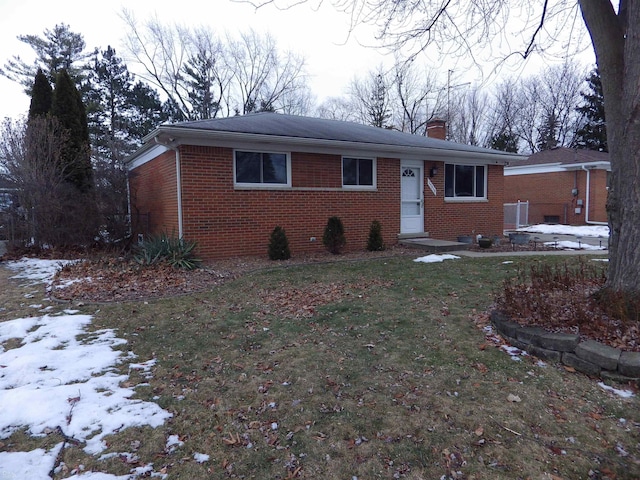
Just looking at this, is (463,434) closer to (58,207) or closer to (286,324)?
(286,324)

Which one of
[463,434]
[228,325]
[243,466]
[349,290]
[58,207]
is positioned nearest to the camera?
[243,466]

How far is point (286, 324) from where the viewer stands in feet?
15.6

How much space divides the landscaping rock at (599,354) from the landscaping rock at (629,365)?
32 mm

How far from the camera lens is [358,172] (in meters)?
11.0

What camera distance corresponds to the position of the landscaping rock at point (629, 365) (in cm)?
307

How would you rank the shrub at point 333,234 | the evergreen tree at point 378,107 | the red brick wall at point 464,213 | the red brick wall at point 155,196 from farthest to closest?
the evergreen tree at point 378,107 < the red brick wall at point 464,213 < the shrub at point 333,234 < the red brick wall at point 155,196

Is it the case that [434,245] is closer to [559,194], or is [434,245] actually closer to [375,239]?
[375,239]

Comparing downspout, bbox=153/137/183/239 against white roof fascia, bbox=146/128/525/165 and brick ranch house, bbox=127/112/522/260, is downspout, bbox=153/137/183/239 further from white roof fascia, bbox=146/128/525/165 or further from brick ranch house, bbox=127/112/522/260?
white roof fascia, bbox=146/128/525/165

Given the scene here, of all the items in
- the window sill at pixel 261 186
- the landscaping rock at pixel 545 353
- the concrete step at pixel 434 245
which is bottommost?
the landscaping rock at pixel 545 353

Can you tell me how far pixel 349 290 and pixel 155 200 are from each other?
6836 mm

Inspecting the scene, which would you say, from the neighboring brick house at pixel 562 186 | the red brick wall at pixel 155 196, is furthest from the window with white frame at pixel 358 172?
the neighboring brick house at pixel 562 186

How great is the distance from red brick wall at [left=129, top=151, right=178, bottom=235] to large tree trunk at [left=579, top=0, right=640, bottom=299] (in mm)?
7922

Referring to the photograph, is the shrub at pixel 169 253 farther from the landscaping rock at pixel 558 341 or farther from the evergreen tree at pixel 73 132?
the landscaping rock at pixel 558 341

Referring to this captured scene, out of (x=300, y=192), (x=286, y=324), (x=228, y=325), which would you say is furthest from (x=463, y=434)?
(x=300, y=192)
